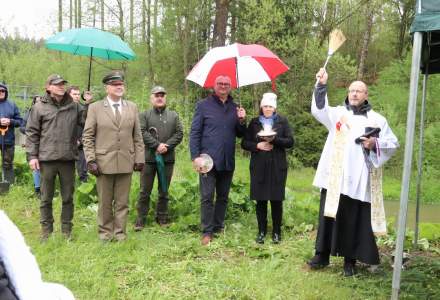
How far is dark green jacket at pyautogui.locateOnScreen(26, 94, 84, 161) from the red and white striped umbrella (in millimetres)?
1530

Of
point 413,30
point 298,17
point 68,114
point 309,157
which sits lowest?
point 309,157

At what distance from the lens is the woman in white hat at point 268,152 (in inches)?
221

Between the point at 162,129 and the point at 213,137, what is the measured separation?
1010 millimetres

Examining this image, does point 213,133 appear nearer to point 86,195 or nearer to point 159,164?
point 159,164

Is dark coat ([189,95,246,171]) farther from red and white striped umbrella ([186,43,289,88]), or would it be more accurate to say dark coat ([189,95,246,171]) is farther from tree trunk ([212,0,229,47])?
tree trunk ([212,0,229,47])

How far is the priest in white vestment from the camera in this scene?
453 cm

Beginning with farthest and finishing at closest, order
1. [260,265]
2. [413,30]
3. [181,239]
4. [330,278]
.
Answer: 1. [181,239]
2. [260,265]
3. [330,278]
4. [413,30]

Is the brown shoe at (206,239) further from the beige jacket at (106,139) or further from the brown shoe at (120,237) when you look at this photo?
the beige jacket at (106,139)

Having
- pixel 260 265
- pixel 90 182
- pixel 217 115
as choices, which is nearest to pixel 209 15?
pixel 90 182

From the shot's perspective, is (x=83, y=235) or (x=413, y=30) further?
(x=83, y=235)

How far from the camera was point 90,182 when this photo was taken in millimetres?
7566

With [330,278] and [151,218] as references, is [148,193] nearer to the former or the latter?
[151,218]

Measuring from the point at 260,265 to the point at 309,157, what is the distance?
40.8 feet

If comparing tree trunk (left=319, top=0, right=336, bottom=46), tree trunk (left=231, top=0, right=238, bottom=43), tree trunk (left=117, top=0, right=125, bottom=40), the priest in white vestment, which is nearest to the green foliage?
the priest in white vestment
